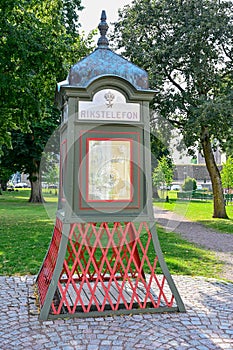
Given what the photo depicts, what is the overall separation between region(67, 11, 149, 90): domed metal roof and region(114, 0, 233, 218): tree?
11.6 m

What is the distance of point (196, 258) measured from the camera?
9539 mm

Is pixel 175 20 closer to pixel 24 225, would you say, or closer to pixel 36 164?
pixel 24 225

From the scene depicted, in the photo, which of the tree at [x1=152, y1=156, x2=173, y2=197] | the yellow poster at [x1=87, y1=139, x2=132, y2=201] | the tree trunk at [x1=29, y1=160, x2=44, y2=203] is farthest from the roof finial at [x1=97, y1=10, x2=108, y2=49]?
the tree trunk at [x1=29, y1=160, x2=44, y2=203]

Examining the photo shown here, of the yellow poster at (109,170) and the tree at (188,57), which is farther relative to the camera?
the tree at (188,57)

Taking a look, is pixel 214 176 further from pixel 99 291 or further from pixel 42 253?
pixel 99 291

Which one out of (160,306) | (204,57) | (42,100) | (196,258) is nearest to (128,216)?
(160,306)

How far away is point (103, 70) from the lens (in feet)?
17.7

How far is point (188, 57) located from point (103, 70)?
13597mm

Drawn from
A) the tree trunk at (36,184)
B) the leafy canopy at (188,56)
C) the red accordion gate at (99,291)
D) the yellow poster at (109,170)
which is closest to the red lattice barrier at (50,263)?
the red accordion gate at (99,291)

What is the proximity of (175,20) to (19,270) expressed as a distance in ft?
46.9

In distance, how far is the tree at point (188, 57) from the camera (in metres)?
17.3

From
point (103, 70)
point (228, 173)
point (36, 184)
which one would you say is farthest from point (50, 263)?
point (228, 173)

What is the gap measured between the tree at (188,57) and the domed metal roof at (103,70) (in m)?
11.6

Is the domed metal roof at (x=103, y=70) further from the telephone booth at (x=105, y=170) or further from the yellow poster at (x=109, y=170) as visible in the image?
the yellow poster at (x=109, y=170)
